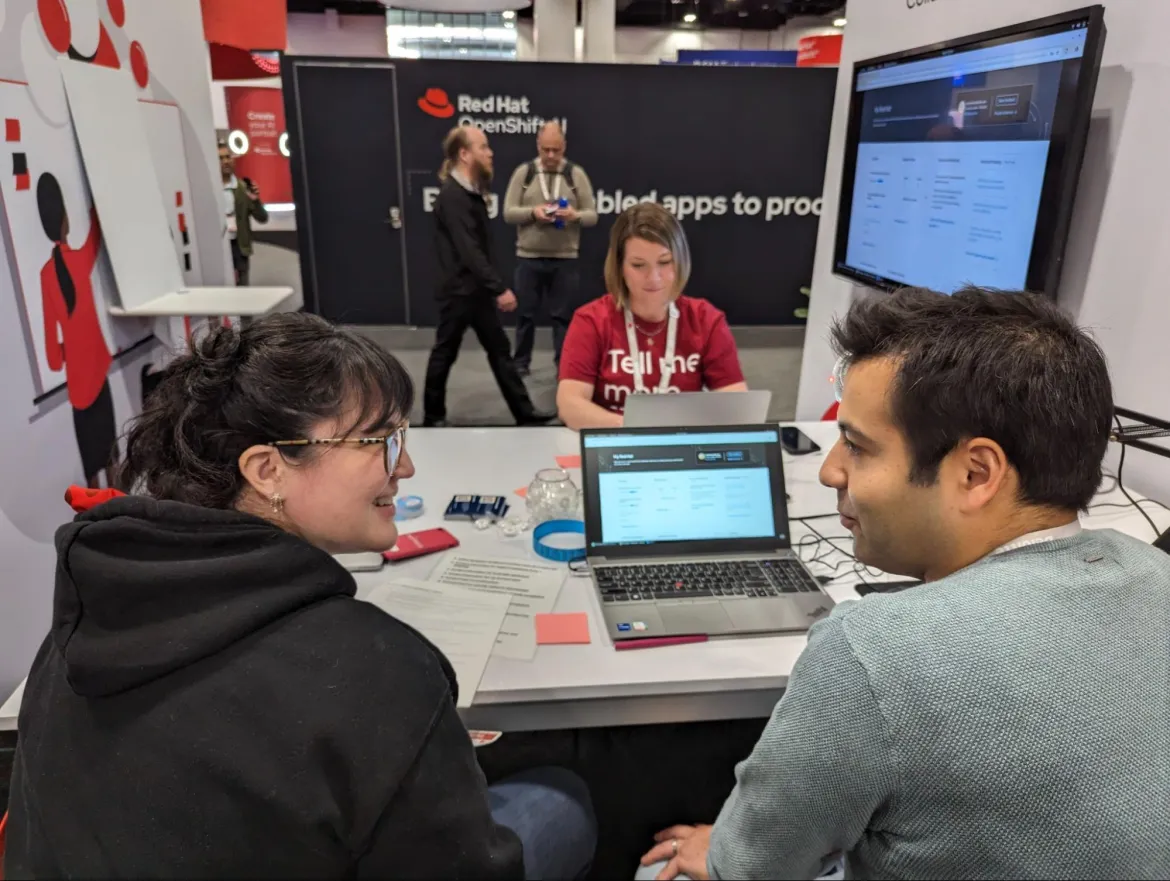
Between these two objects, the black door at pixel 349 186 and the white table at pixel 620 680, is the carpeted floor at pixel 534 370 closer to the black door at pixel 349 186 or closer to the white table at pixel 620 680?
the black door at pixel 349 186

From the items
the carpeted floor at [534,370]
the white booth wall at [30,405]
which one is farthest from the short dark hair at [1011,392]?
the carpeted floor at [534,370]

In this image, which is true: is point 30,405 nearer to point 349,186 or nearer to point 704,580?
point 704,580

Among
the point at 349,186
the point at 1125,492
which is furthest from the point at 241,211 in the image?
the point at 1125,492

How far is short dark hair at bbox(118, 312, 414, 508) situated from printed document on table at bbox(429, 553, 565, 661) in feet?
1.85

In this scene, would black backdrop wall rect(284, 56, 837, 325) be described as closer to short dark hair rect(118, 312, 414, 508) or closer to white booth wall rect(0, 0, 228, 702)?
white booth wall rect(0, 0, 228, 702)

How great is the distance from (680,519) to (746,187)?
222 inches

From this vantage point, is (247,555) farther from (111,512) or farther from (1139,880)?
(1139,880)

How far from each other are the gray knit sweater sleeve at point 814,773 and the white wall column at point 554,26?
8931mm

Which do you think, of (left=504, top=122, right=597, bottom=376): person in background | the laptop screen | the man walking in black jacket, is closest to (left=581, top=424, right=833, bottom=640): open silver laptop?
the laptop screen

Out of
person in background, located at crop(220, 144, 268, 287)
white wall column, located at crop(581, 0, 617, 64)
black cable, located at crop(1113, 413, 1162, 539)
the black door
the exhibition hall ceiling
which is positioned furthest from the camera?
the exhibition hall ceiling

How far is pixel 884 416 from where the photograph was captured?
0.96 m

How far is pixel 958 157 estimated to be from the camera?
7.97 feet

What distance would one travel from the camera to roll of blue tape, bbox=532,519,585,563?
171cm

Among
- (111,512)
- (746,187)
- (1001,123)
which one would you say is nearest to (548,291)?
(746,187)
